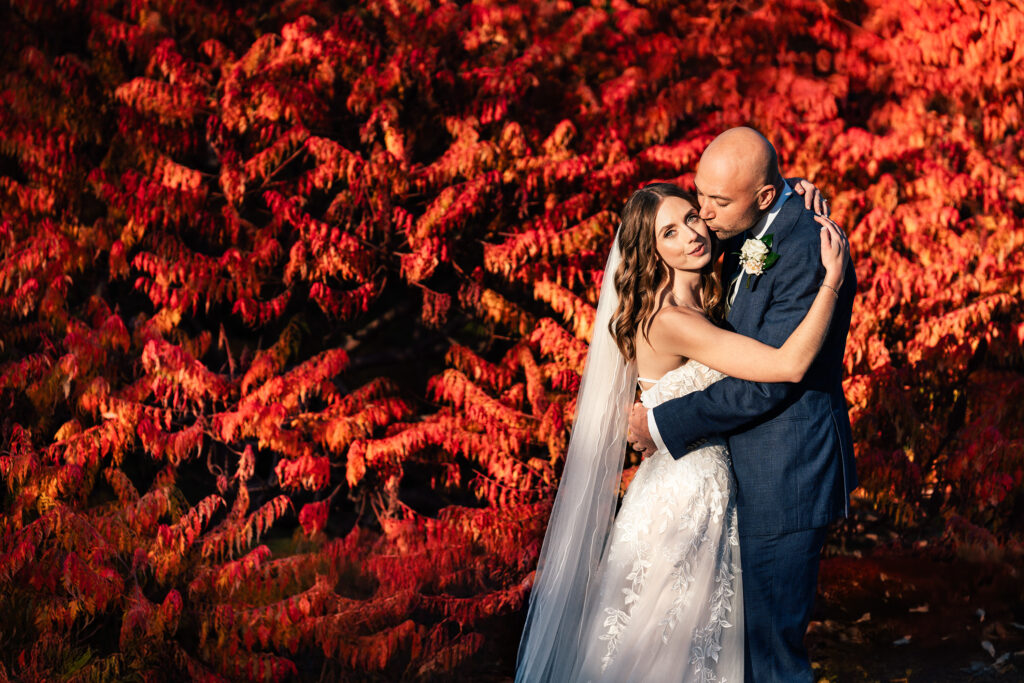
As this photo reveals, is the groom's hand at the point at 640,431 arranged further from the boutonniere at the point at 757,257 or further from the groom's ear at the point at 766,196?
the groom's ear at the point at 766,196

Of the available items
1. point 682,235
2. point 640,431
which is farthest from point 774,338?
point 640,431

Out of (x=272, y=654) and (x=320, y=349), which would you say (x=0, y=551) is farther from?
(x=320, y=349)

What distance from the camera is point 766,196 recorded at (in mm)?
3057

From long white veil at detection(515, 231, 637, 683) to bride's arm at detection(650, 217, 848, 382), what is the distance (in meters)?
0.39

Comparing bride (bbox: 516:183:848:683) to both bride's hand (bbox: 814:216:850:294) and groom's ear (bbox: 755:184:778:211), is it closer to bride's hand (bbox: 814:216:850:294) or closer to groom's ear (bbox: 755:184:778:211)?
bride's hand (bbox: 814:216:850:294)

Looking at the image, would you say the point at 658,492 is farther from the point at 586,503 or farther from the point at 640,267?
the point at 640,267

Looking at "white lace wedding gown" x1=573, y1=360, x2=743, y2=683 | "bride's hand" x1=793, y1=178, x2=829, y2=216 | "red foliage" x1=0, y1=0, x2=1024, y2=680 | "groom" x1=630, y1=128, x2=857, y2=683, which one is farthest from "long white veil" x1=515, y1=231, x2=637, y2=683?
"red foliage" x1=0, y1=0, x2=1024, y2=680

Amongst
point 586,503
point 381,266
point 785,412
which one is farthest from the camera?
point 381,266

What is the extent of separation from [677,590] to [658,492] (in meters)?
0.33

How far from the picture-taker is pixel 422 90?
498 cm

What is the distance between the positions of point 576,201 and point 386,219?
102cm

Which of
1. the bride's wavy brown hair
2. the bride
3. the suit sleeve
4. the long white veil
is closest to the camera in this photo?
the suit sleeve

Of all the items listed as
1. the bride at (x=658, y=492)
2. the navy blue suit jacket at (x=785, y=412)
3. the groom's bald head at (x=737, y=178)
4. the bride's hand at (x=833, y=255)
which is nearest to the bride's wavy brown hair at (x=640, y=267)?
the bride at (x=658, y=492)

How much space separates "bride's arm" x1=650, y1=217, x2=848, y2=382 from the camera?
284 cm
